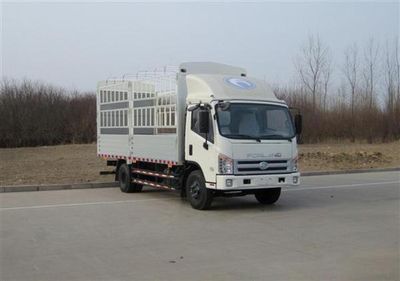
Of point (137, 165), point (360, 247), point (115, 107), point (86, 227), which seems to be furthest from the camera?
point (115, 107)

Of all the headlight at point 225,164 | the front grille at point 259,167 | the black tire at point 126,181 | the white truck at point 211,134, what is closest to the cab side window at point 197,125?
the white truck at point 211,134

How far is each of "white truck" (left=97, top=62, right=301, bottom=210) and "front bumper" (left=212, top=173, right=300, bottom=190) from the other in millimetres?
21

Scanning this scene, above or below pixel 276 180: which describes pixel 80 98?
above

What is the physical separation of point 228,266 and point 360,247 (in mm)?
2401

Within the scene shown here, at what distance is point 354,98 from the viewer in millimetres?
45062

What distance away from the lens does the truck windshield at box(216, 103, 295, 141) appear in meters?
11.7

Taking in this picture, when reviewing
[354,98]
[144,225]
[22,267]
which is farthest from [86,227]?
[354,98]

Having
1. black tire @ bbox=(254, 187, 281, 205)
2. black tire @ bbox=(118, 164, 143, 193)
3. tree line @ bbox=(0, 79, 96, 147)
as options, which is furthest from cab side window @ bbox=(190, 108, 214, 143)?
tree line @ bbox=(0, 79, 96, 147)

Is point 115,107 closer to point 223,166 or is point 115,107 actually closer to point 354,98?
point 223,166

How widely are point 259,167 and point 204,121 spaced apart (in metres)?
1.58

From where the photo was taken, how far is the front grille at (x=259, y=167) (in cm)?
1157

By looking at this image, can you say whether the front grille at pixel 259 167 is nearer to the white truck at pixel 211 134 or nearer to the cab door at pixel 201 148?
the white truck at pixel 211 134

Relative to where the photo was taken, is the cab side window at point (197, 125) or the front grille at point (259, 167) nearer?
the front grille at point (259, 167)

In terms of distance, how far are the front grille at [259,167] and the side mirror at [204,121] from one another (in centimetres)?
101
